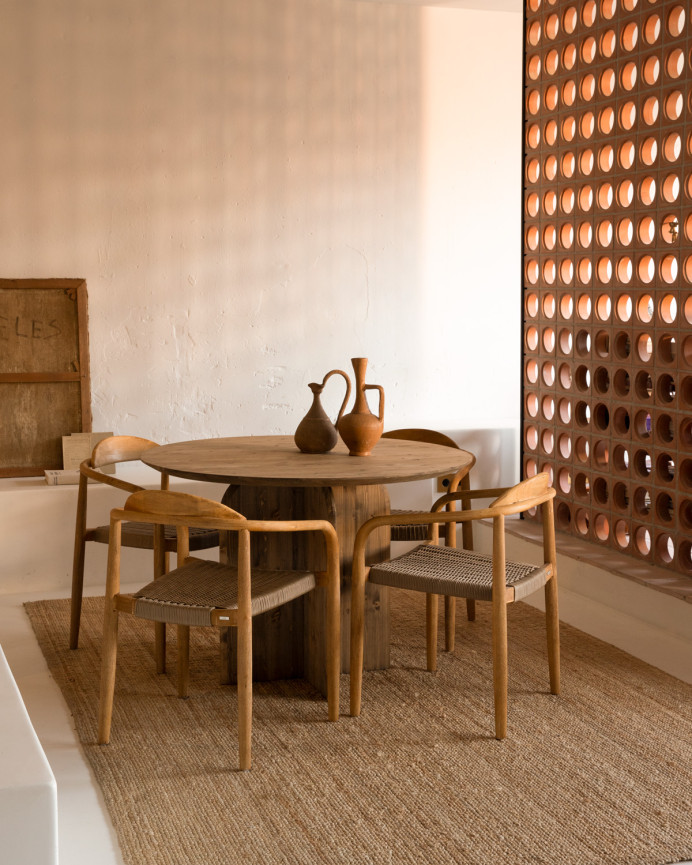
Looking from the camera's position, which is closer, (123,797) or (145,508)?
(123,797)

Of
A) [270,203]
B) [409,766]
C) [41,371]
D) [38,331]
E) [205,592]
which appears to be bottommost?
[409,766]

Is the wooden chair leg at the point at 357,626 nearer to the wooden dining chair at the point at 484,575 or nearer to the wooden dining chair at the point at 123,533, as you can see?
the wooden dining chair at the point at 484,575

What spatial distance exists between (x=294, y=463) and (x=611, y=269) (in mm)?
1833

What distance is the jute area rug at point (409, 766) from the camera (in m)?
2.50

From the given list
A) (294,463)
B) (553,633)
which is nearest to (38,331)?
(294,463)

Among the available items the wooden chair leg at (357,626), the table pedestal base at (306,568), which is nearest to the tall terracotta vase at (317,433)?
the table pedestal base at (306,568)

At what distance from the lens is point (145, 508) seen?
3021 mm

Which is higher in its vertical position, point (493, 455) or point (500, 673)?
point (493, 455)

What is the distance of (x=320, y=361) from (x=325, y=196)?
91cm

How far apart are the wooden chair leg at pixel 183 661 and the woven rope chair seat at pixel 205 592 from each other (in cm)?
26

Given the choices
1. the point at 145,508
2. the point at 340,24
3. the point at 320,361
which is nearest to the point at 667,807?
the point at 145,508

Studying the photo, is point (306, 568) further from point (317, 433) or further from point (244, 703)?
point (244, 703)

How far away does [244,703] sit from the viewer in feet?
9.61

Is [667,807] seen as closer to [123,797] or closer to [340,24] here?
[123,797]
